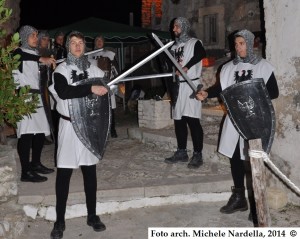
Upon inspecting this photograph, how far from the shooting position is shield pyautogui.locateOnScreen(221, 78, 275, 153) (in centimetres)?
400

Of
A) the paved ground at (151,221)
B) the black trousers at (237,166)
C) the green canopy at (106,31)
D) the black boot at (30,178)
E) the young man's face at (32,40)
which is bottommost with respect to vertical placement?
the paved ground at (151,221)

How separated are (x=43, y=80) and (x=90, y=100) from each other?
1429 mm

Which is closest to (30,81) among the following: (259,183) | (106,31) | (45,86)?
(45,86)

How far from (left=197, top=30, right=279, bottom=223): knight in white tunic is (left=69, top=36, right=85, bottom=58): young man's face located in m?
1.52

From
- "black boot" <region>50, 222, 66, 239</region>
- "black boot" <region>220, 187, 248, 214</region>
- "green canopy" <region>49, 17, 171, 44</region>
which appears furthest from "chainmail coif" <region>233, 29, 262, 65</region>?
"green canopy" <region>49, 17, 171, 44</region>

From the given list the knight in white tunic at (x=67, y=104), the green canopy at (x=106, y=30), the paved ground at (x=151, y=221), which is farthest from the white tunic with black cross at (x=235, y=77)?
the green canopy at (x=106, y=30)

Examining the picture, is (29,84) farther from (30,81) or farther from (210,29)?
(210,29)

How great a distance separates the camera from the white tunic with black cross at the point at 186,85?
529 cm

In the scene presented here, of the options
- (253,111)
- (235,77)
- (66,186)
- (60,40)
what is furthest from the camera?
(60,40)

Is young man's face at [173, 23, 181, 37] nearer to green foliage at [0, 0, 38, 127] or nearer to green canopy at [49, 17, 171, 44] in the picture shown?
green foliage at [0, 0, 38, 127]

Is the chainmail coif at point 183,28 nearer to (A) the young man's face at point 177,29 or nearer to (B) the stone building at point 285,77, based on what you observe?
(A) the young man's face at point 177,29

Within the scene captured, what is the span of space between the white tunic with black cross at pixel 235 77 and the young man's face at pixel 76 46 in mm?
1570

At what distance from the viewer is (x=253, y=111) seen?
4.05 m

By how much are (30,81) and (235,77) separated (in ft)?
8.02
